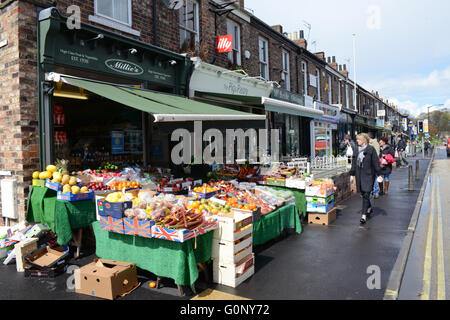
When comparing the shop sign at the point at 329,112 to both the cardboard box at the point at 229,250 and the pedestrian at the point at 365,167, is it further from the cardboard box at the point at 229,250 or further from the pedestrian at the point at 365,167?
the cardboard box at the point at 229,250

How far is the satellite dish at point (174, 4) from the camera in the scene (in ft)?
30.7

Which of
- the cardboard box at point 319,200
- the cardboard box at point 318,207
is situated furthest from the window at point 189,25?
the cardboard box at point 318,207

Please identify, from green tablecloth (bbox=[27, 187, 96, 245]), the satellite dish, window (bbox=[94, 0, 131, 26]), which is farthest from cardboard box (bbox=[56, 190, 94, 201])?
the satellite dish

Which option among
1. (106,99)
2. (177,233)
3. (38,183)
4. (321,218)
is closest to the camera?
(177,233)

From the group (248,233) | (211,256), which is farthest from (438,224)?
(211,256)

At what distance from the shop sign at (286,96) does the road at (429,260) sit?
Answer: 312 inches

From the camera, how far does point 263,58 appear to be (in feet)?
50.0

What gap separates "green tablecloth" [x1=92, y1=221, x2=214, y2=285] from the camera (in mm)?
4016

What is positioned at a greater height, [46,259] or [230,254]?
[230,254]

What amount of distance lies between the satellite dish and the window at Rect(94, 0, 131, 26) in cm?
140

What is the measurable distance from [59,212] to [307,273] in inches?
153

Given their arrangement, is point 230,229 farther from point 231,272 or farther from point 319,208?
point 319,208


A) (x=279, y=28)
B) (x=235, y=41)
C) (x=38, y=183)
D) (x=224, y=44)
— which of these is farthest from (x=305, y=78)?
(x=38, y=183)

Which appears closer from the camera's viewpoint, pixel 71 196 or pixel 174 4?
pixel 71 196
